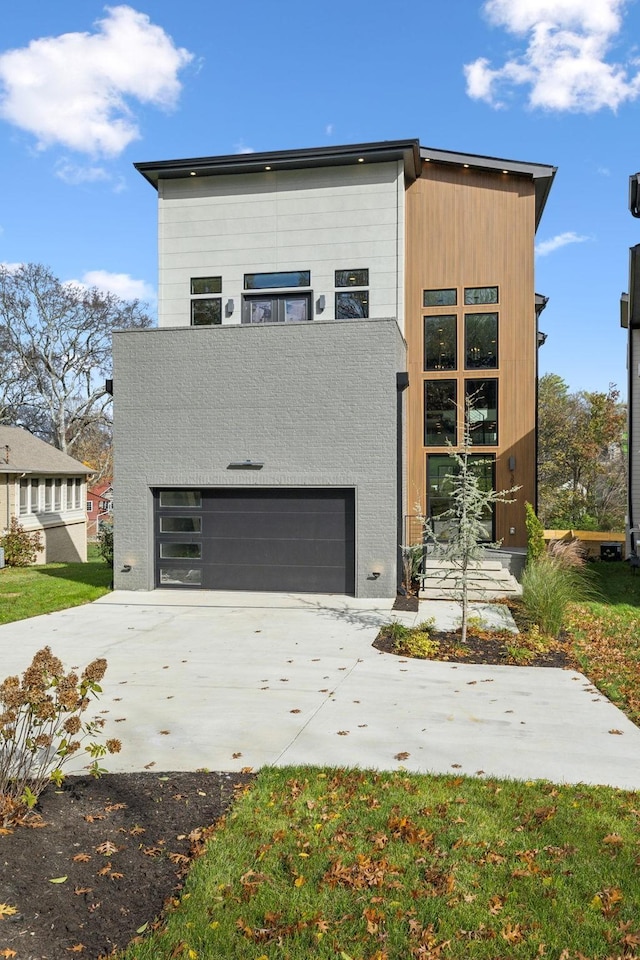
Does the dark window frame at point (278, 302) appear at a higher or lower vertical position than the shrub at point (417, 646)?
higher

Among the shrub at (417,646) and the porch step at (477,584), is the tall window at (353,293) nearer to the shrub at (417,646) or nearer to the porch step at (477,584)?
the porch step at (477,584)

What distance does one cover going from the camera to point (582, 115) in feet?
55.3

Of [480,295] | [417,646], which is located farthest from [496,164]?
[417,646]

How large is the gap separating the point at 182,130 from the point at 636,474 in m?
15.3

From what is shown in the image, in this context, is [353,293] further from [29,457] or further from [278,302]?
[29,457]

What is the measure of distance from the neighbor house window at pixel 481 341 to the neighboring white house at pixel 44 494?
56.6 feet

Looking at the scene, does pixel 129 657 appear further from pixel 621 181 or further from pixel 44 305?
pixel 44 305

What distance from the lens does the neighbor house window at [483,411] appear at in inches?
650

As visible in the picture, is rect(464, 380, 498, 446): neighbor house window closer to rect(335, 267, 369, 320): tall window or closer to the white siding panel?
the white siding panel

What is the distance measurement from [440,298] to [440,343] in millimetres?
1125

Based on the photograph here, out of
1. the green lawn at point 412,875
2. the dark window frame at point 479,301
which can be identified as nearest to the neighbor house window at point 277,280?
the dark window frame at point 479,301

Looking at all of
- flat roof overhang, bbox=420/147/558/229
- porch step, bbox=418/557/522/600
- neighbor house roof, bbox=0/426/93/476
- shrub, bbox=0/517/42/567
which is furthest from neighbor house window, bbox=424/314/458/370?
neighbor house roof, bbox=0/426/93/476

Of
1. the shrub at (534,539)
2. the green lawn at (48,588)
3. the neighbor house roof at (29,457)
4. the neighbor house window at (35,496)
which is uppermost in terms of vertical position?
the neighbor house roof at (29,457)

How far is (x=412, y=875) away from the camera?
362 cm
